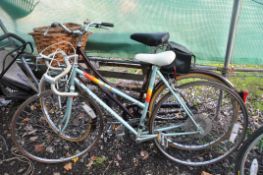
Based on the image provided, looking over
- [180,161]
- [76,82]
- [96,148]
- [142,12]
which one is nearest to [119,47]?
[142,12]

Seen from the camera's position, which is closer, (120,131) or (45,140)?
(120,131)

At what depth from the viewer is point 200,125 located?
3.14m

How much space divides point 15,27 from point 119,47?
1479 millimetres

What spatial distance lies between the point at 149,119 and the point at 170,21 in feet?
4.25

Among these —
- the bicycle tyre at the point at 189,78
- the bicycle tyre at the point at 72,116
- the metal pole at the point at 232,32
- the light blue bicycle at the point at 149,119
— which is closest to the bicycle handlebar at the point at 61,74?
the light blue bicycle at the point at 149,119

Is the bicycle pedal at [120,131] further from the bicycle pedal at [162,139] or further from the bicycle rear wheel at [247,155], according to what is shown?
the bicycle rear wheel at [247,155]

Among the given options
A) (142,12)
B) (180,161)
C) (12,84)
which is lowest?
(180,161)

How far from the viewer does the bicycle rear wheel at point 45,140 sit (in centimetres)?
321

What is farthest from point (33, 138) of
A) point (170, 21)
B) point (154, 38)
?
point (170, 21)

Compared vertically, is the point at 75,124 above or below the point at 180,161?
above

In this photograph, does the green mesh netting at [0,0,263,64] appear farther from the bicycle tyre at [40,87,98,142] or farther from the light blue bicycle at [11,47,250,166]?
the bicycle tyre at [40,87,98,142]

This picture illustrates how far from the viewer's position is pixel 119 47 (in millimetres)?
3662

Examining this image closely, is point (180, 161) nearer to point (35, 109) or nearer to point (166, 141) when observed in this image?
point (166, 141)

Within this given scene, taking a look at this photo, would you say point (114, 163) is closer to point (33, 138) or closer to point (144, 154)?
point (144, 154)
